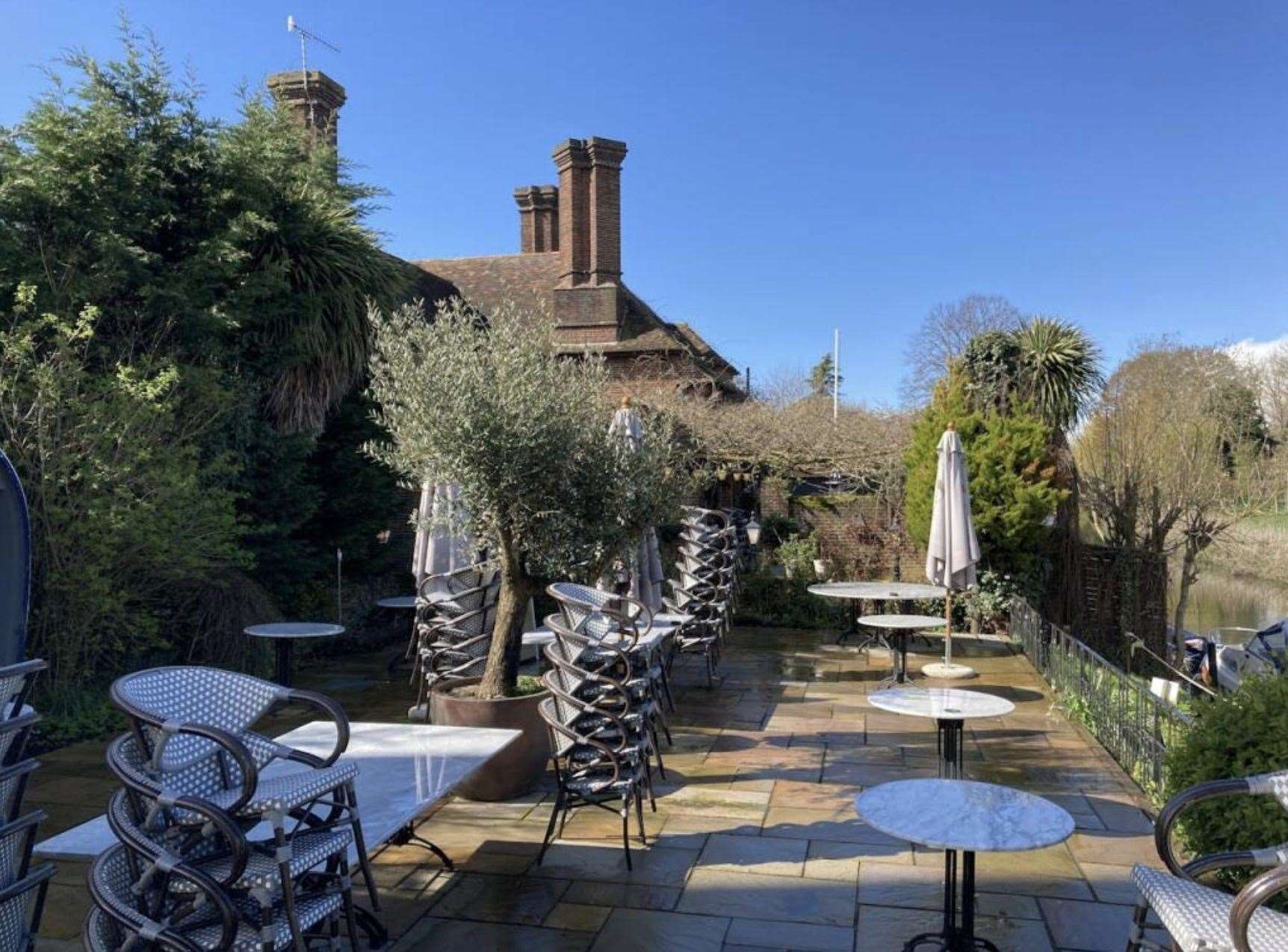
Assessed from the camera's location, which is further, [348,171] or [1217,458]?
[1217,458]

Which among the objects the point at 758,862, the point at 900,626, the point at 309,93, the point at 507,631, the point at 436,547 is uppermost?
the point at 309,93

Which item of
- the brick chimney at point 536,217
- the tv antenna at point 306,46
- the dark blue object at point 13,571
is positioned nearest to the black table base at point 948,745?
the dark blue object at point 13,571

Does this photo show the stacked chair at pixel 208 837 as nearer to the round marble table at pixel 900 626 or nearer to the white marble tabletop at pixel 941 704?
the white marble tabletop at pixel 941 704

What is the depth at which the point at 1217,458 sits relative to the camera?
14797 mm

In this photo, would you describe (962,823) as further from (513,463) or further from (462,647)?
(462,647)

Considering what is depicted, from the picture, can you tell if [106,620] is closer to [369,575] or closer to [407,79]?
[369,575]

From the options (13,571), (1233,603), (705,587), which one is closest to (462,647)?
(705,587)

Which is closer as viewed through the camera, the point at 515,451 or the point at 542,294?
the point at 515,451

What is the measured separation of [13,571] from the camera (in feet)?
8.79

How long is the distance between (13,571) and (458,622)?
347cm

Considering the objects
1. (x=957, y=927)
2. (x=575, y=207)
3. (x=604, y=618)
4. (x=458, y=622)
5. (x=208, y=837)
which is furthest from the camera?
(x=575, y=207)

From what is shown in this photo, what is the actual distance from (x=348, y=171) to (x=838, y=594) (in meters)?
6.67

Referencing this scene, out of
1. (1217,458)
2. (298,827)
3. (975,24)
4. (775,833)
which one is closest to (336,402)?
(775,833)

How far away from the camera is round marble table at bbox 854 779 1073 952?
268 centimetres
